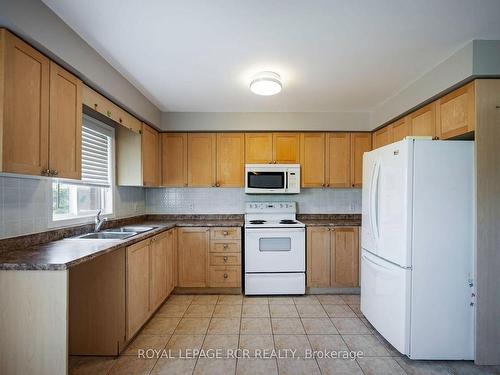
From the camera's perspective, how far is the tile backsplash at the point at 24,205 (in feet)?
5.65

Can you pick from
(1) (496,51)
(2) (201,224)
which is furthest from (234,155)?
(1) (496,51)

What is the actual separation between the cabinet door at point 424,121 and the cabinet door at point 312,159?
118cm

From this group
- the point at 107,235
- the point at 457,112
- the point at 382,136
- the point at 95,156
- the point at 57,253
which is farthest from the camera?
the point at 382,136

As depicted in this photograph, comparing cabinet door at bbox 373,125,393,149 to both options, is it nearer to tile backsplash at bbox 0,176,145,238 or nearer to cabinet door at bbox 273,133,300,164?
cabinet door at bbox 273,133,300,164

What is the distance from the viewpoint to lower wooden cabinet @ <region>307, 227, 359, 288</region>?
3404 mm

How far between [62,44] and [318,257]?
328 cm

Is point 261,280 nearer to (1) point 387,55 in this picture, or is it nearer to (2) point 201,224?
(2) point 201,224

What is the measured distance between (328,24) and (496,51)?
1.30 metres

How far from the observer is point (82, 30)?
1826mm

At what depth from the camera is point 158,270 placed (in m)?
2.83

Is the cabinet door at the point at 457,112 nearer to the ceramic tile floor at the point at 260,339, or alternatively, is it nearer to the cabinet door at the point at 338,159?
the cabinet door at the point at 338,159

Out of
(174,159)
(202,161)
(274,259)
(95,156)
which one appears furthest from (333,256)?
(95,156)

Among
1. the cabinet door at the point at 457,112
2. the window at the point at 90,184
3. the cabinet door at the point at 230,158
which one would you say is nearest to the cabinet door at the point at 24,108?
the window at the point at 90,184

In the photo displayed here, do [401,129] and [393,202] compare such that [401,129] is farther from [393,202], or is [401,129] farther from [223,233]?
[223,233]
